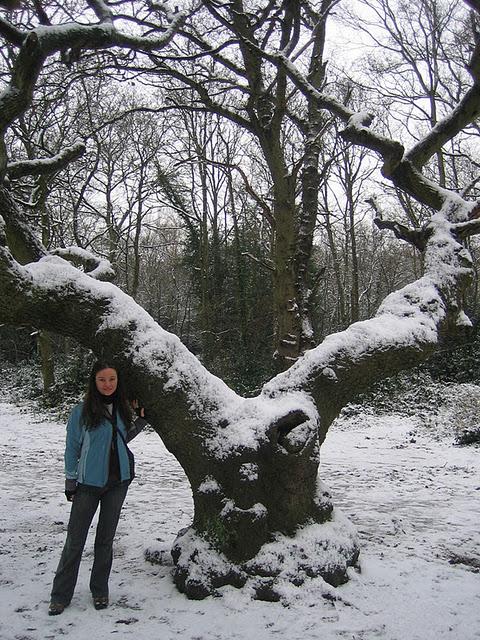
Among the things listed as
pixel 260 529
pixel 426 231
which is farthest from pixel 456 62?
pixel 260 529

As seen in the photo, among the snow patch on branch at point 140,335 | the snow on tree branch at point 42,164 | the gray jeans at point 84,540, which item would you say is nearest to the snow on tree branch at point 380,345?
the snow patch on branch at point 140,335

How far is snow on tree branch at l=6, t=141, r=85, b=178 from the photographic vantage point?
5465mm

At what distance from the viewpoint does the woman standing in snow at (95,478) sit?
11.6ft

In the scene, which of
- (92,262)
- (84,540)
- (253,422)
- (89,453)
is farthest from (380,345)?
(92,262)

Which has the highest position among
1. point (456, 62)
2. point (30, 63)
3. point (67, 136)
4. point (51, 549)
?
point (456, 62)

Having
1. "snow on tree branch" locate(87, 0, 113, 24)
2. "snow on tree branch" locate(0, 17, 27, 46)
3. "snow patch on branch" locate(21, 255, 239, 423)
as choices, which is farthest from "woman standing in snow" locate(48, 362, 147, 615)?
"snow on tree branch" locate(87, 0, 113, 24)

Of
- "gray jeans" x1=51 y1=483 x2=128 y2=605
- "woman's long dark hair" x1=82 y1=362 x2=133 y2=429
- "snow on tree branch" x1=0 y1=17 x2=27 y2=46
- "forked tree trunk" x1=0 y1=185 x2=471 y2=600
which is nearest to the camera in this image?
"gray jeans" x1=51 y1=483 x2=128 y2=605

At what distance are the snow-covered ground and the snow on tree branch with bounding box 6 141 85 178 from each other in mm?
3888

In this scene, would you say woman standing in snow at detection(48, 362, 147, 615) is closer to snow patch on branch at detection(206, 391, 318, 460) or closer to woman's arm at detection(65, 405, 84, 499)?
woman's arm at detection(65, 405, 84, 499)

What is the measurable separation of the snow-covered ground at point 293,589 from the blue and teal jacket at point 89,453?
90cm

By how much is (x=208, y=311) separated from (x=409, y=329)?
16.1 meters

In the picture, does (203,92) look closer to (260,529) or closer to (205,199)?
(260,529)

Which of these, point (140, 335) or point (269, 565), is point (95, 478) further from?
point (269, 565)

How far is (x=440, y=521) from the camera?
5613 millimetres
